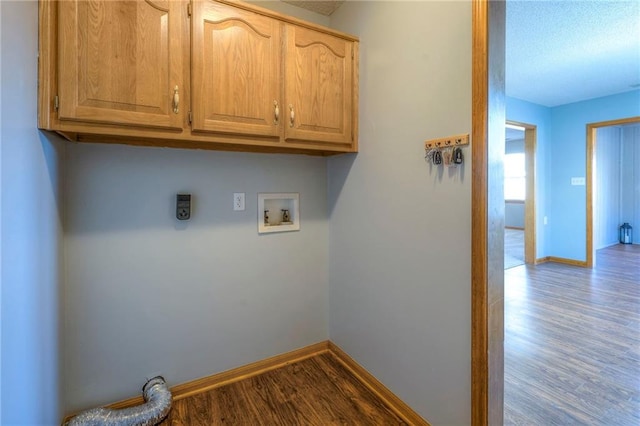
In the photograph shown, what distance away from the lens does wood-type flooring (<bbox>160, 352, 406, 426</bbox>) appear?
5.36 feet

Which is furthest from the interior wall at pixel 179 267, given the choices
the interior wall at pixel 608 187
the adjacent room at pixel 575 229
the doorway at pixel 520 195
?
the interior wall at pixel 608 187

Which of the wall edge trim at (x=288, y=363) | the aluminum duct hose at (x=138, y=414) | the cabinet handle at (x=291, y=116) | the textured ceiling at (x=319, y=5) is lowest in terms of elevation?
the wall edge trim at (x=288, y=363)

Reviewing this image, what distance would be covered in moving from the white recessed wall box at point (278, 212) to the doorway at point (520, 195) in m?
4.09

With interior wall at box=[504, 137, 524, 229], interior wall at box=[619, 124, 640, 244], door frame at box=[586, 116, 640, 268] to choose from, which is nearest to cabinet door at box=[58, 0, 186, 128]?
door frame at box=[586, 116, 640, 268]

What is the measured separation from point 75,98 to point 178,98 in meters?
0.40

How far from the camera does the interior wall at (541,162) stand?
4738mm

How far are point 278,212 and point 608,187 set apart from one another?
7508 millimetres

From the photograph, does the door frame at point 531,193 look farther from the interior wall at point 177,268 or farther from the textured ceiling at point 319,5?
the interior wall at point 177,268

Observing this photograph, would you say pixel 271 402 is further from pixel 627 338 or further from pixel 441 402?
pixel 627 338

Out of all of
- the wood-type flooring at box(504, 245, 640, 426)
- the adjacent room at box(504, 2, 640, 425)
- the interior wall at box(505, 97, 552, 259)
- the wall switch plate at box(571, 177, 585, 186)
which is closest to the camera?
the wood-type flooring at box(504, 245, 640, 426)

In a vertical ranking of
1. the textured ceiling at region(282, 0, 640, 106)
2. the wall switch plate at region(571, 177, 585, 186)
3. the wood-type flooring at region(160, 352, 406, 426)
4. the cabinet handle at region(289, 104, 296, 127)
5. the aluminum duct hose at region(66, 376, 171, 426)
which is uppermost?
the textured ceiling at region(282, 0, 640, 106)

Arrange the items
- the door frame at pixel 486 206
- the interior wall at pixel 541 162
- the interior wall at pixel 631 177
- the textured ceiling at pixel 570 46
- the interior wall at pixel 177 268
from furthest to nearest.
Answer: the interior wall at pixel 631 177 → the interior wall at pixel 541 162 → the textured ceiling at pixel 570 46 → the interior wall at pixel 177 268 → the door frame at pixel 486 206

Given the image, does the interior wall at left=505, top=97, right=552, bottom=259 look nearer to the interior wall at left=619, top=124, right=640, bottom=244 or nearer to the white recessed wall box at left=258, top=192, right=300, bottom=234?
the interior wall at left=619, top=124, right=640, bottom=244

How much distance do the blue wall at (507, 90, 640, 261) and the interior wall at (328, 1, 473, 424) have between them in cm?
373
